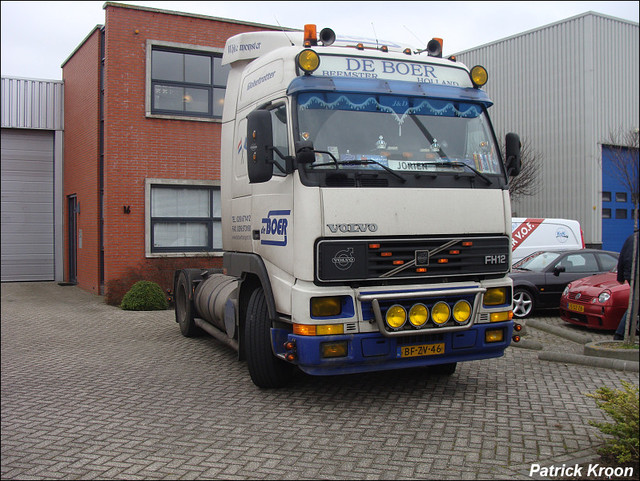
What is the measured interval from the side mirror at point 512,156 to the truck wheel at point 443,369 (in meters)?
2.22

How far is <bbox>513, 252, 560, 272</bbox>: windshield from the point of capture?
12.5 metres

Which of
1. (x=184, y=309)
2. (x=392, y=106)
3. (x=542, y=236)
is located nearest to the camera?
(x=392, y=106)

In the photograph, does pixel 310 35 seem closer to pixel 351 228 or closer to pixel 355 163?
pixel 355 163

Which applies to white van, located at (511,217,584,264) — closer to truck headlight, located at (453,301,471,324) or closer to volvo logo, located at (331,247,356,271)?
truck headlight, located at (453,301,471,324)

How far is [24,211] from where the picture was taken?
2.76 metres

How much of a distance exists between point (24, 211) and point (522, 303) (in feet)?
35.2

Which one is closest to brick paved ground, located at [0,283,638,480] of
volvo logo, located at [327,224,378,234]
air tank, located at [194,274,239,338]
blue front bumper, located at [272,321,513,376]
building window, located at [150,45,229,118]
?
blue front bumper, located at [272,321,513,376]

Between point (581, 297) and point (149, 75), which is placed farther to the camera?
point (149, 75)

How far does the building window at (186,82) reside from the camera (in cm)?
1498

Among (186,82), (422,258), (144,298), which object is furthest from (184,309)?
(186,82)

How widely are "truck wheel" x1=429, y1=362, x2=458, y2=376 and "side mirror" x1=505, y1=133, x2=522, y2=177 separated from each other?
222cm

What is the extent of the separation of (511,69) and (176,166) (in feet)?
56.2

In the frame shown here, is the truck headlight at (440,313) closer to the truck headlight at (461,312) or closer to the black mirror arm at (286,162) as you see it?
the truck headlight at (461,312)

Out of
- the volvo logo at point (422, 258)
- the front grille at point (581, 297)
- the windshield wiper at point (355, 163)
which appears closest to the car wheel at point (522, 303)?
the front grille at point (581, 297)
